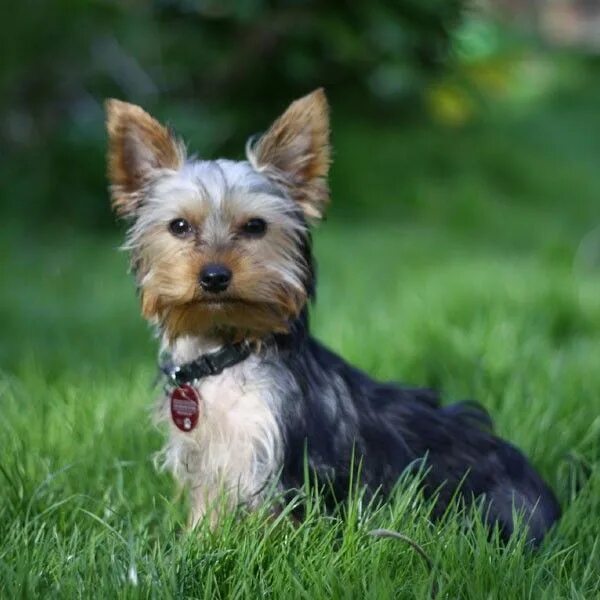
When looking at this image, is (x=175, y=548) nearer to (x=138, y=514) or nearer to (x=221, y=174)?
(x=138, y=514)

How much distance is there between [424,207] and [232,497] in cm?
1000

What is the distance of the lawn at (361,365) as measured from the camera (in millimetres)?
3432

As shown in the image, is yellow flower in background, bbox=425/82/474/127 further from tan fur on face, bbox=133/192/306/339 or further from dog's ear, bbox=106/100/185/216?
tan fur on face, bbox=133/192/306/339

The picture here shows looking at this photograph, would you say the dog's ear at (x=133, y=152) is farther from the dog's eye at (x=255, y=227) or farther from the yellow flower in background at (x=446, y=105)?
the yellow flower in background at (x=446, y=105)

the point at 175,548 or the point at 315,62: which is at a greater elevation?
the point at 315,62

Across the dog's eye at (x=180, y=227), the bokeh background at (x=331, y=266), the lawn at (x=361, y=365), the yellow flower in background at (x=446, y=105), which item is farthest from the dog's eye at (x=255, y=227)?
the yellow flower in background at (x=446, y=105)

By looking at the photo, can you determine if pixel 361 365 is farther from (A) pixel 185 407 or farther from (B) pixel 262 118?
(B) pixel 262 118

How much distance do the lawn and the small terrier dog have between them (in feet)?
0.51

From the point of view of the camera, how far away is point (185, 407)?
3980mm

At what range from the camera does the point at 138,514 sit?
4180mm

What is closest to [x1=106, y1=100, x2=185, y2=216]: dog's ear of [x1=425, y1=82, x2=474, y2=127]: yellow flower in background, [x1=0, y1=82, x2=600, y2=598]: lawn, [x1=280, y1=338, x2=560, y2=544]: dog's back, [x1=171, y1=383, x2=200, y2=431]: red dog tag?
[x1=0, y1=82, x2=600, y2=598]: lawn

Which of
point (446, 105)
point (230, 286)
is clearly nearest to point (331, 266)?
point (446, 105)

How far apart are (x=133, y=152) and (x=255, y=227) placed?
54 cm

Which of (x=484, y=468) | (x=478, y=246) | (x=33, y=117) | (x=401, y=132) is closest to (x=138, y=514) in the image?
(x=484, y=468)
